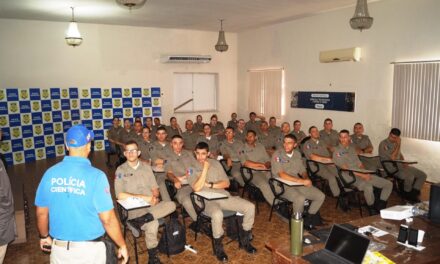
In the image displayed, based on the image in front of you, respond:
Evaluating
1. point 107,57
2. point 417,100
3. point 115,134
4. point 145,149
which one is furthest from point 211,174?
point 107,57

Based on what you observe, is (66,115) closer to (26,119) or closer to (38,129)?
(38,129)

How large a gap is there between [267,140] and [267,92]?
3.59 meters

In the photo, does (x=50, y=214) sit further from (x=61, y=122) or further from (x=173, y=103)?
(x=173, y=103)

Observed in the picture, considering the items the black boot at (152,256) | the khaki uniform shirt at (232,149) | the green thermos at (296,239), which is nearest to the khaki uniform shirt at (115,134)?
the khaki uniform shirt at (232,149)

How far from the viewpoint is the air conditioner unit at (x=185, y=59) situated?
1112 cm

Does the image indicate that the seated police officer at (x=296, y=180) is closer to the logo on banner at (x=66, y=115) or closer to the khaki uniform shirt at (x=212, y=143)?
the khaki uniform shirt at (x=212, y=143)

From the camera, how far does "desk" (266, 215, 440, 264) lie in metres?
2.54

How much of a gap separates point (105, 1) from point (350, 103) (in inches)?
232

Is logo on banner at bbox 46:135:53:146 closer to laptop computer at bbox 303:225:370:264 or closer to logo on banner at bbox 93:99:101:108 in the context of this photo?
logo on banner at bbox 93:99:101:108

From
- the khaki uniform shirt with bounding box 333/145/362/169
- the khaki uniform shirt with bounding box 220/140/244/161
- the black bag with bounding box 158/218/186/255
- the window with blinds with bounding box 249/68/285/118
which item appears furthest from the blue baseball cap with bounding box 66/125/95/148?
the window with blinds with bounding box 249/68/285/118

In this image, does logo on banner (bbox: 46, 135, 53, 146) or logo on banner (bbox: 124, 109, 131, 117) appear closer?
logo on banner (bbox: 46, 135, 53, 146)

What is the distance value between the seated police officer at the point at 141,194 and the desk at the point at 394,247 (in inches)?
58.4

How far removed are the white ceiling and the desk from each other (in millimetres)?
5699

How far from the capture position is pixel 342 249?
2523mm
